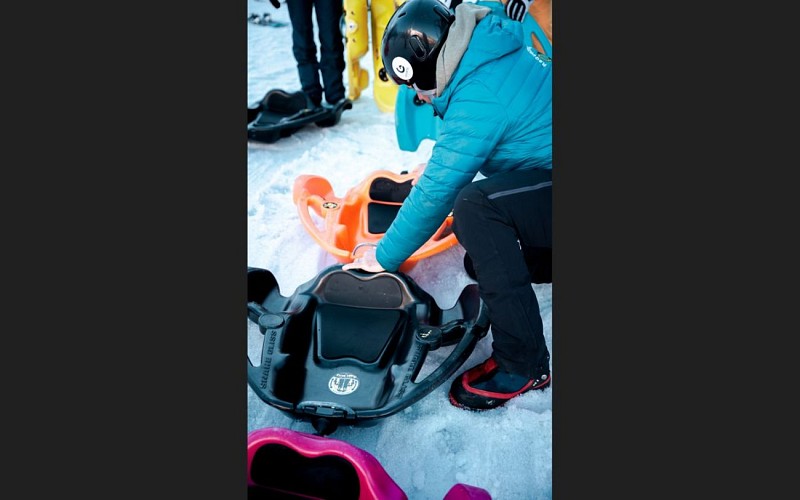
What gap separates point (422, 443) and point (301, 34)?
11.0ft

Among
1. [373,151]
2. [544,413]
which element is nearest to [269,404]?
[544,413]

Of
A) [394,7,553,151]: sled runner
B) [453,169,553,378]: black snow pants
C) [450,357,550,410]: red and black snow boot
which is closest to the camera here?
[453,169,553,378]: black snow pants

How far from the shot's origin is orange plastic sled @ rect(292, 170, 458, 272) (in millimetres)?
3184

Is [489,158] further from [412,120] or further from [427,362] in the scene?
[412,120]

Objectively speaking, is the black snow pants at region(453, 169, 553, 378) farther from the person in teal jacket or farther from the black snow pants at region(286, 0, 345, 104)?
the black snow pants at region(286, 0, 345, 104)

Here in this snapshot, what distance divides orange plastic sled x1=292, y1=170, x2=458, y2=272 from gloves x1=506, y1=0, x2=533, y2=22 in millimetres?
887

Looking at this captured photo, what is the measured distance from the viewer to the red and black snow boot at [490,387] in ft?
7.83

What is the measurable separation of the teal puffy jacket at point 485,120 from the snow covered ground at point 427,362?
0.63 metres

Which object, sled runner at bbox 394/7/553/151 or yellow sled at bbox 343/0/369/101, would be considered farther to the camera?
yellow sled at bbox 343/0/369/101

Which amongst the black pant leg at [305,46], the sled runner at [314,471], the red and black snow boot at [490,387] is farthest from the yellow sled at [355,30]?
the sled runner at [314,471]

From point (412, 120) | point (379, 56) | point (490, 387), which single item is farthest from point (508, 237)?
point (379, 56)

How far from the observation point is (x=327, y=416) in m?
2.22

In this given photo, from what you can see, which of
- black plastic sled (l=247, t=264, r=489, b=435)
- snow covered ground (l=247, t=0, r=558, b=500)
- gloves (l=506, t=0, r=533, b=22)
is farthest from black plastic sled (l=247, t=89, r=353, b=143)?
black plastic sled (l=247, t=264, r=489, b=435)

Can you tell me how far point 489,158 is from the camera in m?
2.38
